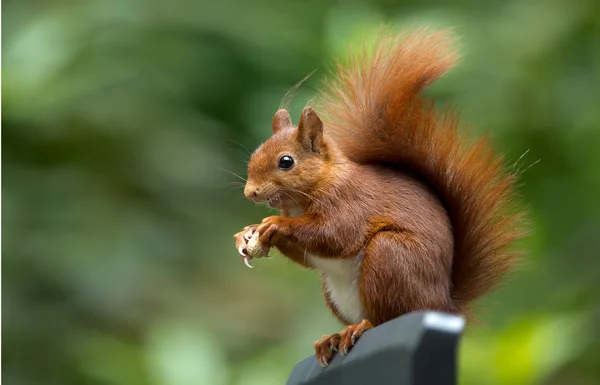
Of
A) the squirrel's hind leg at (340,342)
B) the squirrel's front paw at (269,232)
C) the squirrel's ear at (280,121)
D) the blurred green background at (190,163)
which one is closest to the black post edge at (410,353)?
the squirrel's hind leg at (340,342)

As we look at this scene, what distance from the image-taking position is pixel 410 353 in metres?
0.70

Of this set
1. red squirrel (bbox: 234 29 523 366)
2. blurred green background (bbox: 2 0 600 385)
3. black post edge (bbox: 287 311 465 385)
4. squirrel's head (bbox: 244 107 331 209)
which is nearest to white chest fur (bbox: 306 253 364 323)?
red squirrel (bbox: 234 29 523 366)

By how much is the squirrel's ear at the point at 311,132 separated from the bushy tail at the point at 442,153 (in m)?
0.07

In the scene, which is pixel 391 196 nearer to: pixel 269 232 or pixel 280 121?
pixel 269 232

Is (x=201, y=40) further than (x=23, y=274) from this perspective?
Yes

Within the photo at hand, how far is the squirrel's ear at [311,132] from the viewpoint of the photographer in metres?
1.28

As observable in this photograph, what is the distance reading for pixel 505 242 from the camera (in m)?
1.33

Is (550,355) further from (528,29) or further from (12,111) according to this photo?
(12,111)

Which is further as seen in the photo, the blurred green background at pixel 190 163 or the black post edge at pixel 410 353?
the blurred green background at pixel 190 163

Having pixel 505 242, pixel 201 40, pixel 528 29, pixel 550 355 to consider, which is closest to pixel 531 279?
pixel 550 355

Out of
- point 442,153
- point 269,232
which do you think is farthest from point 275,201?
point 442,153

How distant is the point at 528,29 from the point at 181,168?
1191 mm

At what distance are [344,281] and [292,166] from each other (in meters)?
0.19

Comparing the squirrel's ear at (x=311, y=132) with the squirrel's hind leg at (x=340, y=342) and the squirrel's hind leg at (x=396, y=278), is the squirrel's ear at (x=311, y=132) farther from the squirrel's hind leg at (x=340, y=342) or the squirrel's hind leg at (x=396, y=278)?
the squirrel's hind leg at (x=340, y=342)
